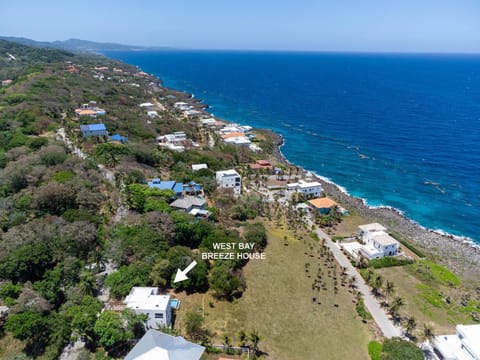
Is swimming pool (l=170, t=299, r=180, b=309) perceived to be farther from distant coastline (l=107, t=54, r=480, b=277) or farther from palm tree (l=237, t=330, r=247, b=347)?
distant coastline (l=107, t=54, r=480, b=277)

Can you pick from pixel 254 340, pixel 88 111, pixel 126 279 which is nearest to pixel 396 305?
pixel 254 340

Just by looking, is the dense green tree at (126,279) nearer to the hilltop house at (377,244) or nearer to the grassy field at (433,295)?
the grassy field at (433,295)

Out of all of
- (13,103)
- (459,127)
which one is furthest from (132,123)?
(459,127)

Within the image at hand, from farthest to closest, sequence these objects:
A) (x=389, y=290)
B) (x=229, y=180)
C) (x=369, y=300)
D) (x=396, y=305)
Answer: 1. (x=229, y=180)
2. (x=369, y=300)
3. (x=389, y=290)
4. (x=396, y=305)

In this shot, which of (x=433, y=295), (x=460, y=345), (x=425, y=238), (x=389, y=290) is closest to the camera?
(x=460, y=345)

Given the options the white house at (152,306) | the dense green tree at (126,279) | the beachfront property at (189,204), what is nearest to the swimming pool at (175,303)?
the white house at (152,306)

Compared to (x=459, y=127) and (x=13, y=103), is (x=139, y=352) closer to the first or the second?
(x=13, y=103)

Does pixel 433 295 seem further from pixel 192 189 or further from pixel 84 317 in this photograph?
pixel 84 317
